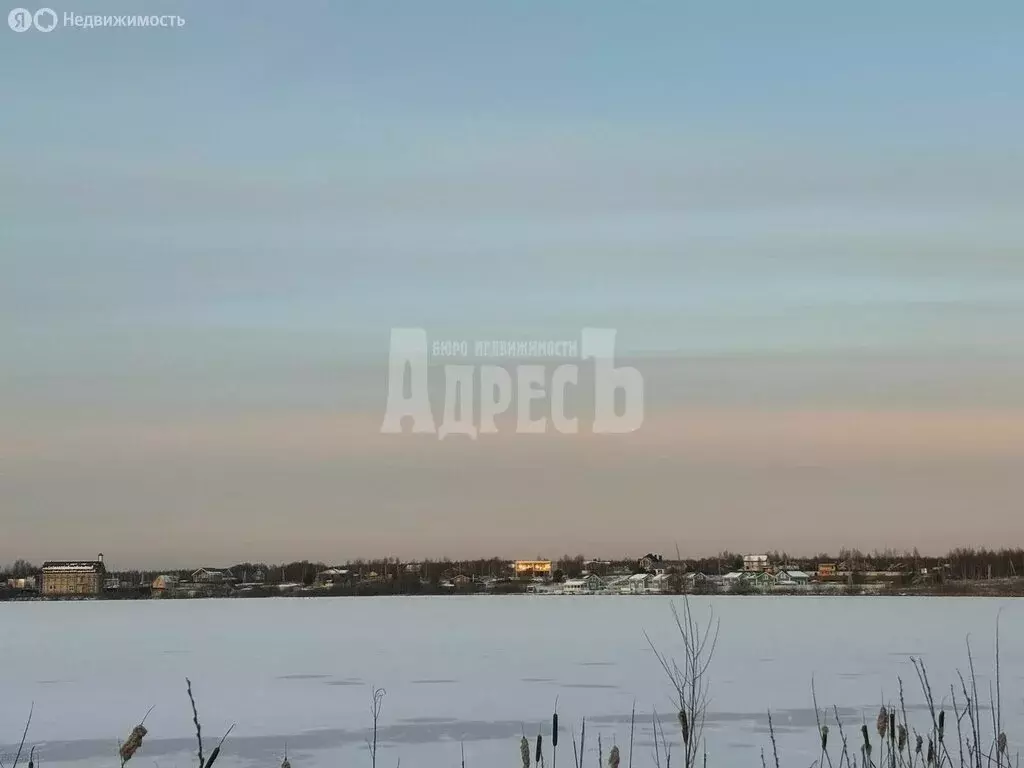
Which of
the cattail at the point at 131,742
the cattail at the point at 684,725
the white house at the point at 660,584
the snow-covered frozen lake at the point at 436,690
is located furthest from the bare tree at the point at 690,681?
the white house at the point at 660,584

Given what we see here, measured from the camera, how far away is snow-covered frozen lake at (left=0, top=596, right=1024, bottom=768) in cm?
1395

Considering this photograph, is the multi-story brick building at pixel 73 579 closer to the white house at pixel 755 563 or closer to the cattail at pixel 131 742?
the white house at pixel 755 563

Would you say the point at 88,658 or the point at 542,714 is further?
the point at 88,658

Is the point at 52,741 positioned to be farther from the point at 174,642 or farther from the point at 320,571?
the point at 320,571

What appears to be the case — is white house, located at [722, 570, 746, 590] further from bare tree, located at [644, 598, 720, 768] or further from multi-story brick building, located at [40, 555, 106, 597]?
bare tree, located at [644, 598, 720, 768]

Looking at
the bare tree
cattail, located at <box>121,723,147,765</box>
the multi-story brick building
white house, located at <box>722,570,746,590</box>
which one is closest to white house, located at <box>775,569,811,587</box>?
white house, located at <box>722,570,746,590</box>

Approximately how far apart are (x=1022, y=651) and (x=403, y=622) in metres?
30.2

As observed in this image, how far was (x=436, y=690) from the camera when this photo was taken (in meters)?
20.3

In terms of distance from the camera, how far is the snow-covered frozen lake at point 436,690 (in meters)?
14.0

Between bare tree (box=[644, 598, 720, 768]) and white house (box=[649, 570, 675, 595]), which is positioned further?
white house (box=[649, 570, 675, 595])

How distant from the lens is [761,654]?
27922mm

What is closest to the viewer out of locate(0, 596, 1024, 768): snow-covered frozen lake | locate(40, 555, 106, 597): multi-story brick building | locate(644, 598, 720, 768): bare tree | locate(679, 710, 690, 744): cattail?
locate(679, 710, 690, 744): cattail

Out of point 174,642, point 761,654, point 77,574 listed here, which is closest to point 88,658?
point 174,642

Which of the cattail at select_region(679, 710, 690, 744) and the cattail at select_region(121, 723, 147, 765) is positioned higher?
the cattail at select_region(121, 723, 147, 765)
